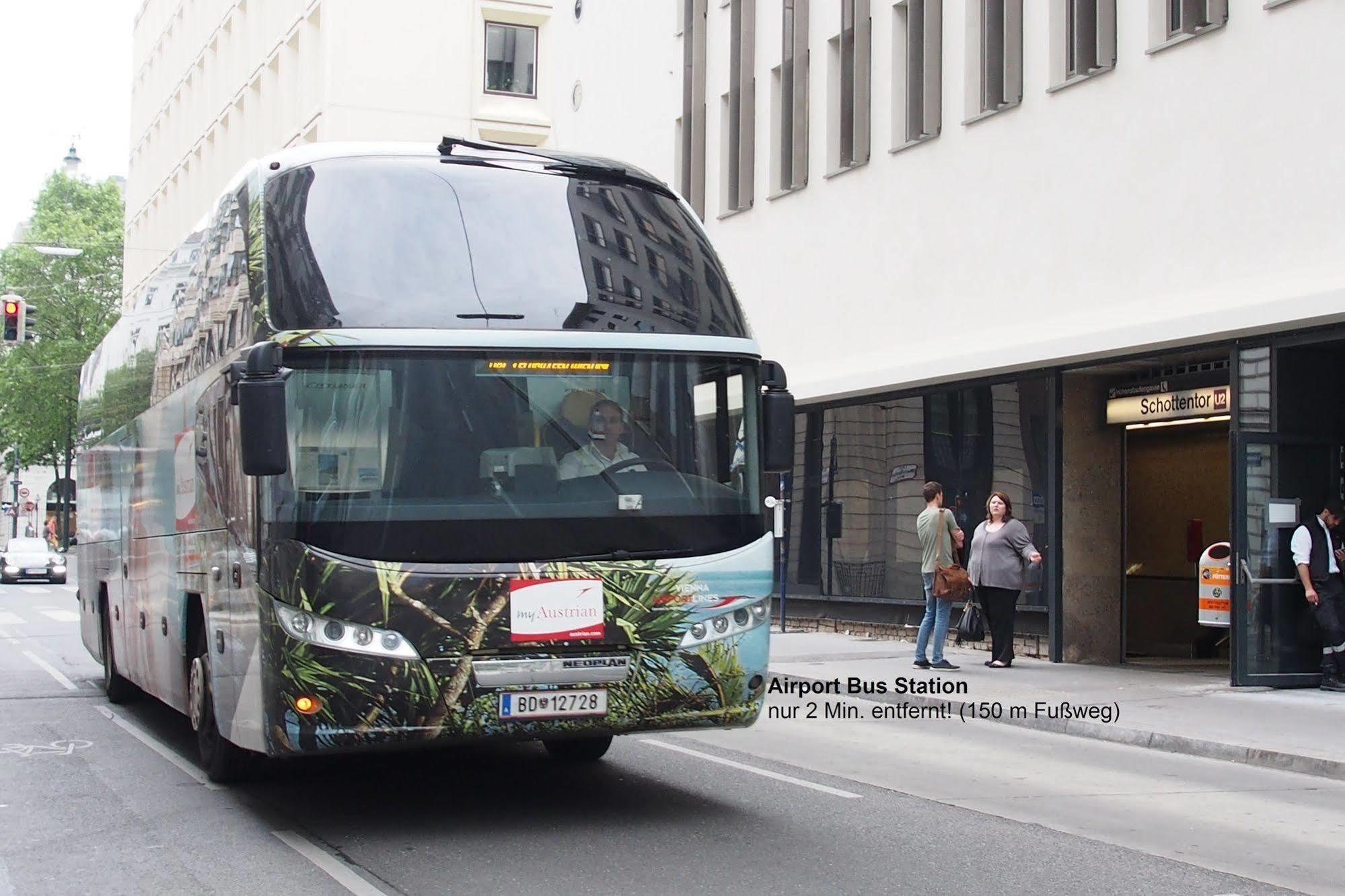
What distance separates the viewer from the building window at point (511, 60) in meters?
42.2

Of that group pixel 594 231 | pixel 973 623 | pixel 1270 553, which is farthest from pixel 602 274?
pixel 973 623

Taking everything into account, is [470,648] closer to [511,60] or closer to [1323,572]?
[1323,572]

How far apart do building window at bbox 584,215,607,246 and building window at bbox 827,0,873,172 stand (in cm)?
1361

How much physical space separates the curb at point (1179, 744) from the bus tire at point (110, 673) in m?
6.92

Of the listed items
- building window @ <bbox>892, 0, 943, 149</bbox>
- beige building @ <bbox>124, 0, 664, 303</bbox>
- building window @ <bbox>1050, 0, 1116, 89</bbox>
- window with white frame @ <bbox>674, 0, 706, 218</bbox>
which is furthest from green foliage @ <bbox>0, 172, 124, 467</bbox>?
building window @ <bbox>1050, 0, 1116, 89</bbox>

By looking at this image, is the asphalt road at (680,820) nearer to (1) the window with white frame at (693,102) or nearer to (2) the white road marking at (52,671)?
(2) the white road marking at (52,671)

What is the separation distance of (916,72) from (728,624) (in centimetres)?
1392

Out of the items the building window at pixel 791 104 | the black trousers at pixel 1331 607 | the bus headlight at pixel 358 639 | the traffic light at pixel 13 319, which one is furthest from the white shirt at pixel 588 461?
the traffic light at pixel 13 319

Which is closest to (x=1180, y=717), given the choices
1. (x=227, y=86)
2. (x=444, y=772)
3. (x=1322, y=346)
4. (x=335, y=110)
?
(x=1322, y=346)

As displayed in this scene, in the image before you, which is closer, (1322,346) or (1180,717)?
(1180,717)

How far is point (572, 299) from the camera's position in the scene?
315 inches

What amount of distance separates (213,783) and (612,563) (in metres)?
3.18

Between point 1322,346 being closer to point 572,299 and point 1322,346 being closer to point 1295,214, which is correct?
point 1295,214

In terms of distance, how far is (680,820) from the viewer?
8.05m
